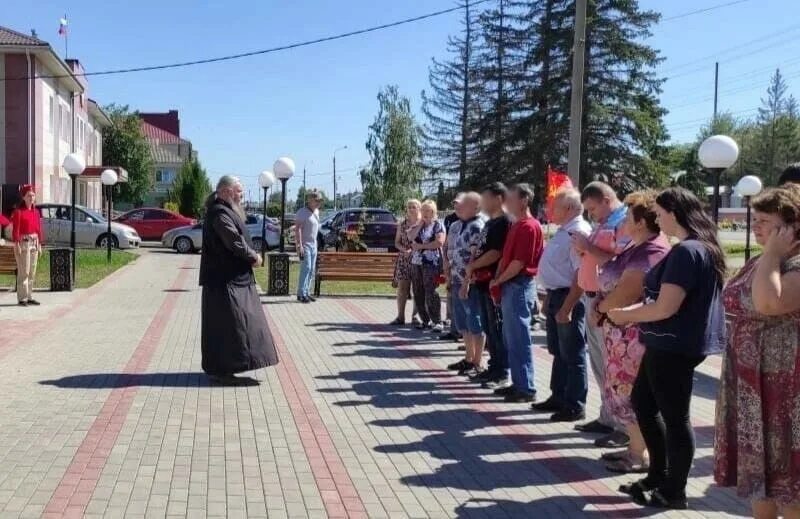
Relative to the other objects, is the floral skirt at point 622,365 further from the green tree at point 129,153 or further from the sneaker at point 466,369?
the green tree at point 129,153

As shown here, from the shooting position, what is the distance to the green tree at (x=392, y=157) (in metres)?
42.1

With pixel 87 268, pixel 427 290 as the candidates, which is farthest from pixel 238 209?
pixel 87 268

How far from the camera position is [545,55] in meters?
41.9

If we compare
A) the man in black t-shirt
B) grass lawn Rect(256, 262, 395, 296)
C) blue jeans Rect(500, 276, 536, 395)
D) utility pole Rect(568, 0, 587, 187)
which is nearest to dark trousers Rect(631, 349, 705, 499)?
blue jeans Rect(500, 276, 536, 395)

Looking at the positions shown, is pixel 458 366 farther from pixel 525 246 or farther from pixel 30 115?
pixel 30 115

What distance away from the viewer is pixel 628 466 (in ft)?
17.7

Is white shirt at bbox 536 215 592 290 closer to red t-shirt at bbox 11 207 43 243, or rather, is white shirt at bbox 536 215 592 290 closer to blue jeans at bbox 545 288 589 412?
blue jeans at bbox 545 288 589 412

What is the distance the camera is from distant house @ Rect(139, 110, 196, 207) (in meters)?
91.4

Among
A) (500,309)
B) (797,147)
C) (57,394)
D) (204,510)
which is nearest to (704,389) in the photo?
(500,309)

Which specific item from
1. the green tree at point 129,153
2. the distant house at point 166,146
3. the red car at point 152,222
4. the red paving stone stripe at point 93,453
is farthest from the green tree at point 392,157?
the distant house at point 166,146

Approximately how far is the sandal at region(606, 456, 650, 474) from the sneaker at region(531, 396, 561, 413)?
1.44m

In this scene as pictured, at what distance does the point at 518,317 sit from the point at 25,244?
9.00m

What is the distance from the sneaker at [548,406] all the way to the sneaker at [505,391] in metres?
0.37

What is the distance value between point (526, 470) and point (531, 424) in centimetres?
116
